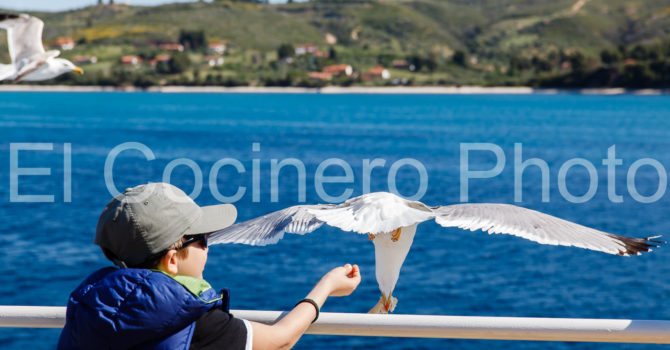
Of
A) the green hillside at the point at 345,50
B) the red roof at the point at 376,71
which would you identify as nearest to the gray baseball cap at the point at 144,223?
the green hillside at the point at 345,50

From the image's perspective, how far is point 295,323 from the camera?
→ 248 centimetres

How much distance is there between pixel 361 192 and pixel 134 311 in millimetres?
29406

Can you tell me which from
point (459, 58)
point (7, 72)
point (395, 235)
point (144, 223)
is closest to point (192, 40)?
point (459, 58)

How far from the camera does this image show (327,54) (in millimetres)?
169250

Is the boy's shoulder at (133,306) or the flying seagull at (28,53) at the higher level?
the flying seagull at (28,53)

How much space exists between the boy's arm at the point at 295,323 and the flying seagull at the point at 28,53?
144cm

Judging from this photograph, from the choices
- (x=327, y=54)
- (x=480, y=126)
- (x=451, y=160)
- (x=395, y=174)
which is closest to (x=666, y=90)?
(x=327, y=54)

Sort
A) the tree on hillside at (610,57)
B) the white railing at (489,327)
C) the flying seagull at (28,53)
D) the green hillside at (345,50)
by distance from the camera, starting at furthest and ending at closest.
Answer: the green hillside at (345,50) → the tree on hillside at (610,57) → the flying seagull at (28,53) → the white railing at (489,327)

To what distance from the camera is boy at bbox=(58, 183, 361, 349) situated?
211 centimetres

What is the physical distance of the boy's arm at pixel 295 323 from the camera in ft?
7.99

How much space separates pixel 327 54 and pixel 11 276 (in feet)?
501

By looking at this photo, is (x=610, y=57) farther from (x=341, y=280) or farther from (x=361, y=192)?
(x=341, y=280)

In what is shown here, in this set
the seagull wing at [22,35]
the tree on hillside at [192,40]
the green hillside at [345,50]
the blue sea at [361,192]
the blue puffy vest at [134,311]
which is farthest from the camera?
the tree on hillside at [192,40]

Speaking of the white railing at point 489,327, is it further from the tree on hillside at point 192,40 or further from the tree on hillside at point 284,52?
the tree on hillside at point 192,40
